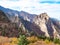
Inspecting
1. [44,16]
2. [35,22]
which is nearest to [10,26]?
[35,22]

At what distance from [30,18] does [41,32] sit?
101 cm

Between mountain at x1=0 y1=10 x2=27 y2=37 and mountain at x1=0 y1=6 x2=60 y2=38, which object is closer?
mountain at x1=0 y1=10 x2=27 y2=37

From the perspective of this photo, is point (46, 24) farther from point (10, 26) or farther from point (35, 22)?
point (10, 26)

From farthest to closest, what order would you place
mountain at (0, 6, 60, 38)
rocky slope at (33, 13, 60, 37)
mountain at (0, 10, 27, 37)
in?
rocky slope at (33, 13, 60, 37)
mountain at (0, 6, 60, 38)
mountain at (0, 10, 27, 37)

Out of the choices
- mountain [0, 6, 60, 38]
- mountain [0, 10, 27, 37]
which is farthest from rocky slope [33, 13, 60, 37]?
mountain [0, 10, 27, 37]

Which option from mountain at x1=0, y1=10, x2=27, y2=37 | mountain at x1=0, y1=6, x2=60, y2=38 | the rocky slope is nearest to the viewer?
mountain at x1=0, y1=10, x2=27, y2=37

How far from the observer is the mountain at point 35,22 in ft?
43.9

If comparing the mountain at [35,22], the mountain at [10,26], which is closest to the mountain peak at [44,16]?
the mountain at [35,22]

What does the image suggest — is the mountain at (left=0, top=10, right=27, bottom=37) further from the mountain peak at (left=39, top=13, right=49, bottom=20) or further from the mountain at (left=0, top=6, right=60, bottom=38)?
the mountain peak at (left=39, top=13, right=49, bottom=20)

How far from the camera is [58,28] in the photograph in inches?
557

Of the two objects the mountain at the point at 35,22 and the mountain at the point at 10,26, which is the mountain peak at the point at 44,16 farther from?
the mountain at the point at 10,26

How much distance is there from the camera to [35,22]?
13.4 meters

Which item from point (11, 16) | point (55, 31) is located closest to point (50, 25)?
point (55, 31)

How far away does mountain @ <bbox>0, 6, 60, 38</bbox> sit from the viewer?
13367 mm
